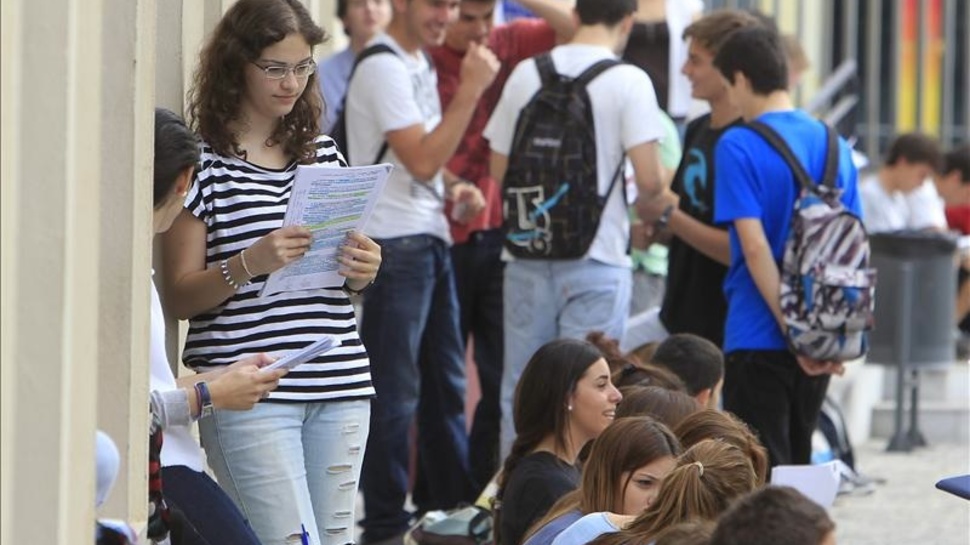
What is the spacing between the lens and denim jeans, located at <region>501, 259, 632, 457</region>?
7.16 meters

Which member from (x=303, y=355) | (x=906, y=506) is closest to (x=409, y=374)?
(x=303, y=355)

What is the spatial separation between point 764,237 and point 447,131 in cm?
112

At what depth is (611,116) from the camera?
7.18 metres

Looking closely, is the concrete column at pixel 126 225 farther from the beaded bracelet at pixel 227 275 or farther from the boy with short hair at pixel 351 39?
the boy with short hair at pixel 351 39

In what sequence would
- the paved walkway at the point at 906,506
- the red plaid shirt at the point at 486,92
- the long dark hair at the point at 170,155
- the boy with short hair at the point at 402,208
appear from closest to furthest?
the long dark hair at the point at 170,155 < the boy with short hair at the point at 402,208 < the red plaid shirt at the point at 486,92 < the paved walkway at the point at 906,506

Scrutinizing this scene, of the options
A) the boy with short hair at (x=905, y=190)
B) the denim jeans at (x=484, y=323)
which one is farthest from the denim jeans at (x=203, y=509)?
the boy with short hair at (x=905, y=190)

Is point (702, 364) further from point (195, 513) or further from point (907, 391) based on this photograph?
point (907, 391)

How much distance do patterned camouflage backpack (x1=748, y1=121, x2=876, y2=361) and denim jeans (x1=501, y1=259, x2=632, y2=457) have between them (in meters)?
0.66

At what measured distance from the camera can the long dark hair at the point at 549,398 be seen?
5.80 m

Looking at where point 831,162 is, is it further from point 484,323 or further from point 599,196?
point 484,323

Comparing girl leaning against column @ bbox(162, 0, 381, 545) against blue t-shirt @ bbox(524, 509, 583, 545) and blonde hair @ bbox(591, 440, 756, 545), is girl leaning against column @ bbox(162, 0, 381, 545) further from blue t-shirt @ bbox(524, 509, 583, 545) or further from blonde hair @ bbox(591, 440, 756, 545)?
blonde hair @ bbox(591, 440, 756, 545)

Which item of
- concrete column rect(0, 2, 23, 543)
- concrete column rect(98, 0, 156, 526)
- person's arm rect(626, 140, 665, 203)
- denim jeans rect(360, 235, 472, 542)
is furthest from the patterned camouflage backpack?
concrete column rect(0, 2, 23, 543)

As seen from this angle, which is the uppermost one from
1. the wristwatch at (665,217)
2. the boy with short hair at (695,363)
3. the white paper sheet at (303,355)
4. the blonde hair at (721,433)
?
the wristwatch at (665,217)

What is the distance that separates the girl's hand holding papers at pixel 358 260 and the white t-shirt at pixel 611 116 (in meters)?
2.30
